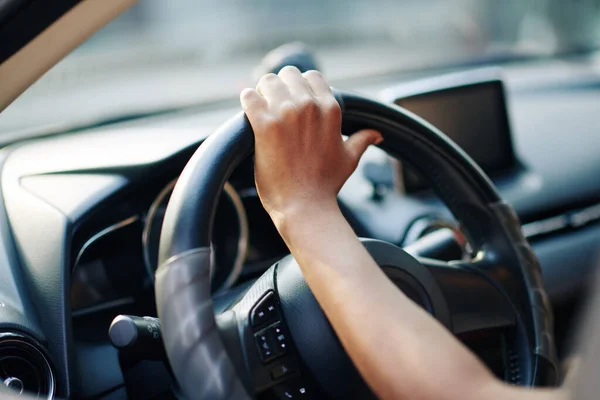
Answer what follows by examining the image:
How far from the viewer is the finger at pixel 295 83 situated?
99cm

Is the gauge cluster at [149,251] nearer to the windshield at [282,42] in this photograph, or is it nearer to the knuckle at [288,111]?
the windshield at [282,42]

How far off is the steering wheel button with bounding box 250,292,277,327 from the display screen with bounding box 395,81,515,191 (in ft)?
3.60

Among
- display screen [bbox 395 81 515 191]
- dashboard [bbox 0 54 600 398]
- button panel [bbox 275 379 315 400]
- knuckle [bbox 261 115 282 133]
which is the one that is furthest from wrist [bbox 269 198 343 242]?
display screen [bbox 395 81 515 191]

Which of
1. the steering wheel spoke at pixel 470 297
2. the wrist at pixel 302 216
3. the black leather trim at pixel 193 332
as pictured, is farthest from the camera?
the steering wheel spoke at pixel 470 297

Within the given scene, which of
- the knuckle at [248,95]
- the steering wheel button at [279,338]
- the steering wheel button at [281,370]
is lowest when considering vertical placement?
the steering wheel button at [281,370]

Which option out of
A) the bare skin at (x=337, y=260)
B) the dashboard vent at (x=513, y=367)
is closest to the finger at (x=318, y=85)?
the bare skin at (x=337, y=260)

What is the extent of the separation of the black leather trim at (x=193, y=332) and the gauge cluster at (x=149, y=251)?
58 cm

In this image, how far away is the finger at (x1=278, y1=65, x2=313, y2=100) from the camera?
99 centimetres

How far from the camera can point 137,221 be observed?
1.60 m

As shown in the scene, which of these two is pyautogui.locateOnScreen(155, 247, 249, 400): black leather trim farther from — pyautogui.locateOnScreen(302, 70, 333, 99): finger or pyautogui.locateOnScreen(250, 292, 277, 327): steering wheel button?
pyautogui.locateOnScreen(302, 70, 333, 99): finger

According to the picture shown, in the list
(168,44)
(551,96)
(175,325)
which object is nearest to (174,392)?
(175,325)

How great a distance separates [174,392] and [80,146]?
0.80m

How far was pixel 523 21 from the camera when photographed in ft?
13.2

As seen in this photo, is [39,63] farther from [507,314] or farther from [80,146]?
[507,314]
